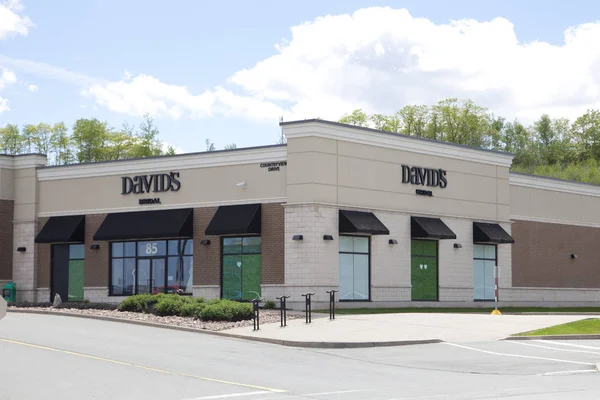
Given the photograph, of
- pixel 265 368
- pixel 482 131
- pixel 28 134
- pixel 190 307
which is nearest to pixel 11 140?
pixel 28 134

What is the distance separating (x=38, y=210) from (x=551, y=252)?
27142 millimetres

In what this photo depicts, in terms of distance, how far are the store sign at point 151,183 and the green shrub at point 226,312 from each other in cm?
1158

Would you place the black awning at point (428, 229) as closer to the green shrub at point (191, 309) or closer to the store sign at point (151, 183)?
the store sign at point (151, 183)

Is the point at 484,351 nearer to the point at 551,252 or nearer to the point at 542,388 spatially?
the point at 542,388

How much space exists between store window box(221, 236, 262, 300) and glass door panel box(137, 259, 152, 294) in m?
4.39

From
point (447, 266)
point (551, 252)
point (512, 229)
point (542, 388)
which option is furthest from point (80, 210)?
point (542, 388)

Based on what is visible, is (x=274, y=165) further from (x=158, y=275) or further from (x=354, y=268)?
(x=158, y=275)

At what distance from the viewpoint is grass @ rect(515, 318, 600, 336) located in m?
26.5

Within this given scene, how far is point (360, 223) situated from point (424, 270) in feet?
17.5

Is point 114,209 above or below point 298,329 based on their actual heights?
above

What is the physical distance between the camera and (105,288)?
41.5m

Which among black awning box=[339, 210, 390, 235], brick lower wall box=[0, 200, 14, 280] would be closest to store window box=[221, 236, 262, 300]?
black awning box=[339, 210, 390, 235]

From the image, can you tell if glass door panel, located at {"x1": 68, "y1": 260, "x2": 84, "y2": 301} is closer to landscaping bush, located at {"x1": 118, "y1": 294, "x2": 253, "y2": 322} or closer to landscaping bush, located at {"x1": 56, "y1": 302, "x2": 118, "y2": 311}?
landscaping bush, located at {"x1": 56, "y1": 302, "x2": 118, "y2": 311}

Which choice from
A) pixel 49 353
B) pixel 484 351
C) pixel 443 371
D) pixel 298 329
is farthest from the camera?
pixel 298 329
